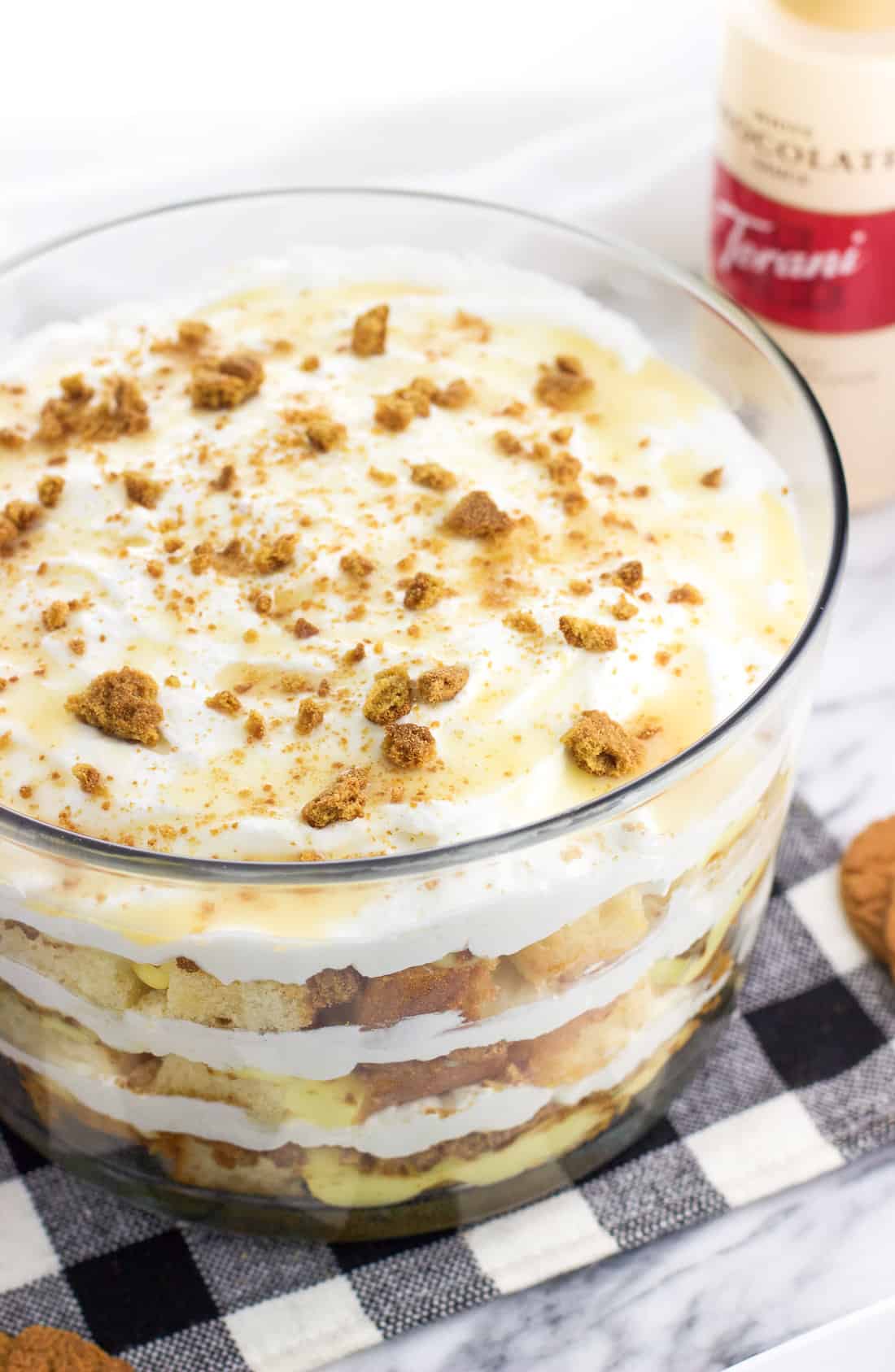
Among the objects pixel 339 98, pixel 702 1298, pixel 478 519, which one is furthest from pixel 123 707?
pixel 339 98

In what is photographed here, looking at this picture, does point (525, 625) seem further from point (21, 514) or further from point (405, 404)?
point (21, 514)

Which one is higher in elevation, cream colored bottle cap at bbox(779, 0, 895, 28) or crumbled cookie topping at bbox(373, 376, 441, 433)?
cream colored bottle cap at bbox(779, 0, 895, 28)

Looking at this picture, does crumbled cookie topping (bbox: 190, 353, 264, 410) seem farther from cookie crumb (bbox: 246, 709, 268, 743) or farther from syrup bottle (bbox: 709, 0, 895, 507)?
syrup bottle (bbox: 709, 0, 895, 507)

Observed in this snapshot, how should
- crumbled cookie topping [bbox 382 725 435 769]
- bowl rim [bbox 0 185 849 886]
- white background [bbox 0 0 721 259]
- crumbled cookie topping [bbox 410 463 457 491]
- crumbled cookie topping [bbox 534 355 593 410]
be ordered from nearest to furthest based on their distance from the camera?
1. bowl rim [bbox 0 185 849 886]
2. crumbled cookie topping [bbox 382 725 435 769]
3. crumbled cookie topping [bbox 410 463 457 491]
4. crumbled cookie topping [bbox 534 355 593 410]
5. white background [bbox 0 0 721 259]

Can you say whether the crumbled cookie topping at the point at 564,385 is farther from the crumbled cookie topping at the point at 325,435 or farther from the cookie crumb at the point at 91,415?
the cookie crumb at the point at 91,415

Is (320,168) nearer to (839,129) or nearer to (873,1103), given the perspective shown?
(839,129)

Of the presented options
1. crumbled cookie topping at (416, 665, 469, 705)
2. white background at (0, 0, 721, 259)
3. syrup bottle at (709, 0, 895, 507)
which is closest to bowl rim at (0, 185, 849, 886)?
crumbled cookie topping at (416, 665, 469, 705)
